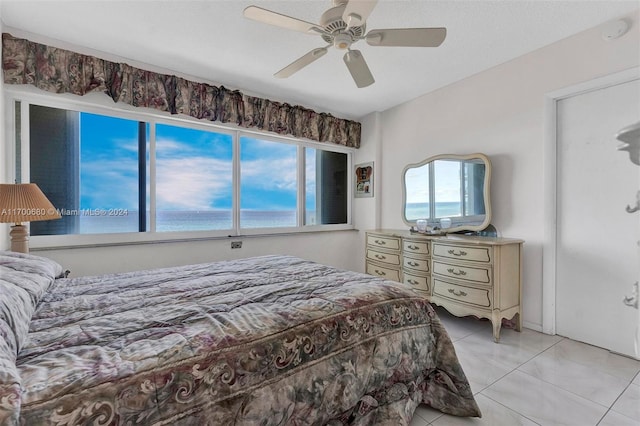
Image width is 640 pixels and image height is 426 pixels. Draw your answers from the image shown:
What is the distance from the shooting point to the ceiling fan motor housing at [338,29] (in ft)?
5.02

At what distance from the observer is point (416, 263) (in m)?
2.97

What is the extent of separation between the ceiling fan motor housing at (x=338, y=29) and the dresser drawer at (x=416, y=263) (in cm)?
210

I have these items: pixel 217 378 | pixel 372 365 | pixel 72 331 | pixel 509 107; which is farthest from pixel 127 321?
pixel 509 107

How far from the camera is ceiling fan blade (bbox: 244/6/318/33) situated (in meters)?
1.52

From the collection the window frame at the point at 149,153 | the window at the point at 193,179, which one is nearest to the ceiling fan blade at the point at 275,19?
the window frame at the point at 149,153

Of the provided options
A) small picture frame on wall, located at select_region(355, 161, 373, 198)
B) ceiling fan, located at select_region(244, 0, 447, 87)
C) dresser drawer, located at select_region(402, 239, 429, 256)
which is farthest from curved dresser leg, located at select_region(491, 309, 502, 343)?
small picture frame on wall, located at select_region(355, 161, 373, 198)

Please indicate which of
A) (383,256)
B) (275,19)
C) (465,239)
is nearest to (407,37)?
(275,19)

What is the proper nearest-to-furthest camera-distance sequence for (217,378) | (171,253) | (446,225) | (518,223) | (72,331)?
(217,378)
(72,331)
(518,223)
(171,253)
(446,225)

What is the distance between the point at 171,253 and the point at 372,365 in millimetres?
2387

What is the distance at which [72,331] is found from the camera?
40.6 inches

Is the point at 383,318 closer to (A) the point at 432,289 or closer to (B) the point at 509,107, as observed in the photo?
(A) the point at 432,289

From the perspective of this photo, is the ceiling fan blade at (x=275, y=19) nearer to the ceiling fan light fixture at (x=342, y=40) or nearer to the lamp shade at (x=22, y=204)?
the ceiling fan light fixture at (x=342, y=40)

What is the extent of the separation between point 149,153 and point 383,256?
9.06 ft

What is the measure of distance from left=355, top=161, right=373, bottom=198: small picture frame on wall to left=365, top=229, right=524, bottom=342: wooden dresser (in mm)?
1258
